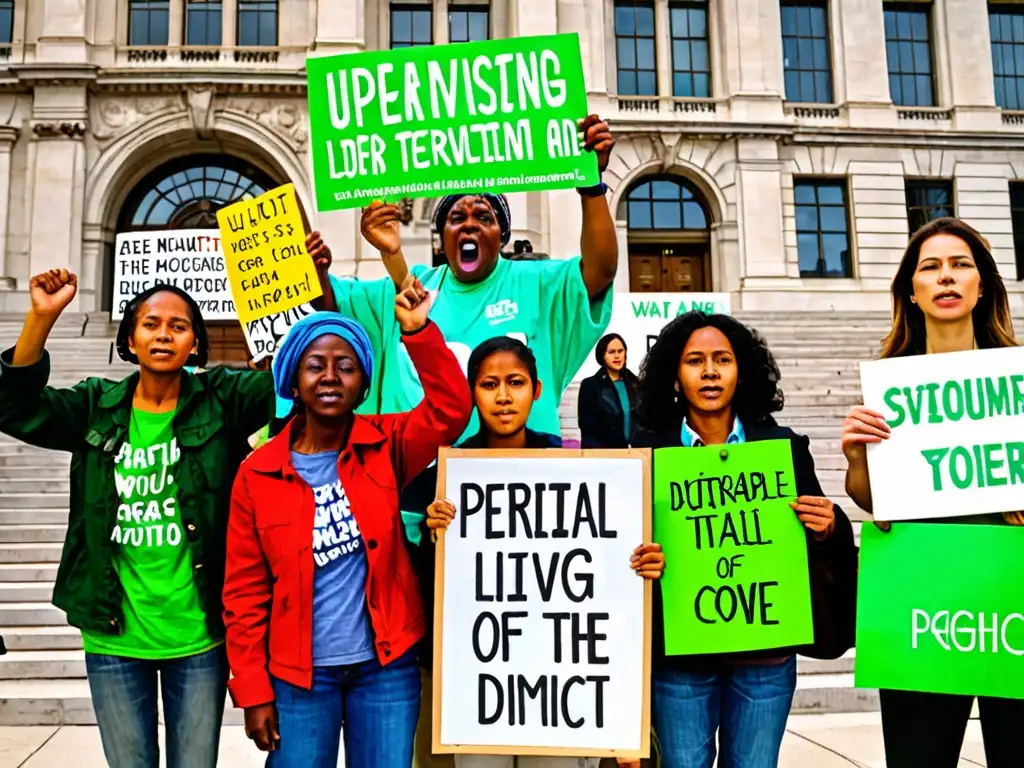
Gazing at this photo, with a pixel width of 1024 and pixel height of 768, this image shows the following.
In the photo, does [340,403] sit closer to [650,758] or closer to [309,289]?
[650,758]

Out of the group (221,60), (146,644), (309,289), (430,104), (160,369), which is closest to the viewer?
(146,644)

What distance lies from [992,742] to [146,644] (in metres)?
2.69

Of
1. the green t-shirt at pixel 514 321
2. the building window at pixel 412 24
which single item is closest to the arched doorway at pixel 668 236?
the building window at pixel 412 24

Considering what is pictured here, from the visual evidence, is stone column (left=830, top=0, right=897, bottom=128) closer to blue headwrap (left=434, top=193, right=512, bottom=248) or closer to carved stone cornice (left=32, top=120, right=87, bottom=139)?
carved stone cornice (left=32, top=120, right=87, bottom=139)

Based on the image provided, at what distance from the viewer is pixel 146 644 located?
2.67 m

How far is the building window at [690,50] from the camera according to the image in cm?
2250

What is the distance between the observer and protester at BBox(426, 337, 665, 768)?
9.38ft

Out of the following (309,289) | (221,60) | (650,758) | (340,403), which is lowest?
(650,758)

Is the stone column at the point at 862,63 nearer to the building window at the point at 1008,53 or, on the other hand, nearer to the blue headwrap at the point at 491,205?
the building window at the point at 1008,53

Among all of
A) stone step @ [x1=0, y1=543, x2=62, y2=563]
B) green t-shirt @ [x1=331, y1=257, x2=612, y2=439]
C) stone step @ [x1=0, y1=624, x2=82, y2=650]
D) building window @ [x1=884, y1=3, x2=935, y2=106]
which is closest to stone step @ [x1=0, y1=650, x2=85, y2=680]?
stone step @ [x1=0, y1=624, x2=82, y2=650]

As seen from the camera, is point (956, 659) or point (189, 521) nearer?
point (956, 659)

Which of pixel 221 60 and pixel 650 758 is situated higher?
pixel 221 60

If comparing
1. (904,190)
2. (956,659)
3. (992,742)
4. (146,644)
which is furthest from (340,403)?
(904,190)

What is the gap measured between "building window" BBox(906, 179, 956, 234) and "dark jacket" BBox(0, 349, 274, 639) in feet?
78.1
